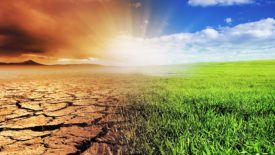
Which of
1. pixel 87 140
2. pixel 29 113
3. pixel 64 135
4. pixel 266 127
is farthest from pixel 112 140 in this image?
pixel 29 113

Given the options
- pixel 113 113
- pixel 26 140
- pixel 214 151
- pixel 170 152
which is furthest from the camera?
pixel 113 113

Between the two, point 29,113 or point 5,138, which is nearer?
point 5,138

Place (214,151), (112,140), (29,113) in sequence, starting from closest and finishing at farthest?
(214,151), (112,140), (29,113)

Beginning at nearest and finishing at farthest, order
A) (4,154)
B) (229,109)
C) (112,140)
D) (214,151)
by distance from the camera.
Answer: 1. (214,151)
2. (4,154)
3. (112,140)
4. (229,109)

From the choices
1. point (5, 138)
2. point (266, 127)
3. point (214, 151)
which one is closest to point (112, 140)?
point (214, 151)

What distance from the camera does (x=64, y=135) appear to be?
7.60 ft

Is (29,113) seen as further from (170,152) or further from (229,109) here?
(229,109)

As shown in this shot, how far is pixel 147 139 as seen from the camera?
1.92m

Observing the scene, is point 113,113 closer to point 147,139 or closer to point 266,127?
point 147,139

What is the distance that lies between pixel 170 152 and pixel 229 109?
1560mm

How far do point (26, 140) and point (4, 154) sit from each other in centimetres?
34

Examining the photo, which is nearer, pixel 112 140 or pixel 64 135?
pixel 112 140

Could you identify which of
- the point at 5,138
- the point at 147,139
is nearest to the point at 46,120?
the point at 5,138

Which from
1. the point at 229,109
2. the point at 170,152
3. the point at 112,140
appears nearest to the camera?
the point at 170,152
